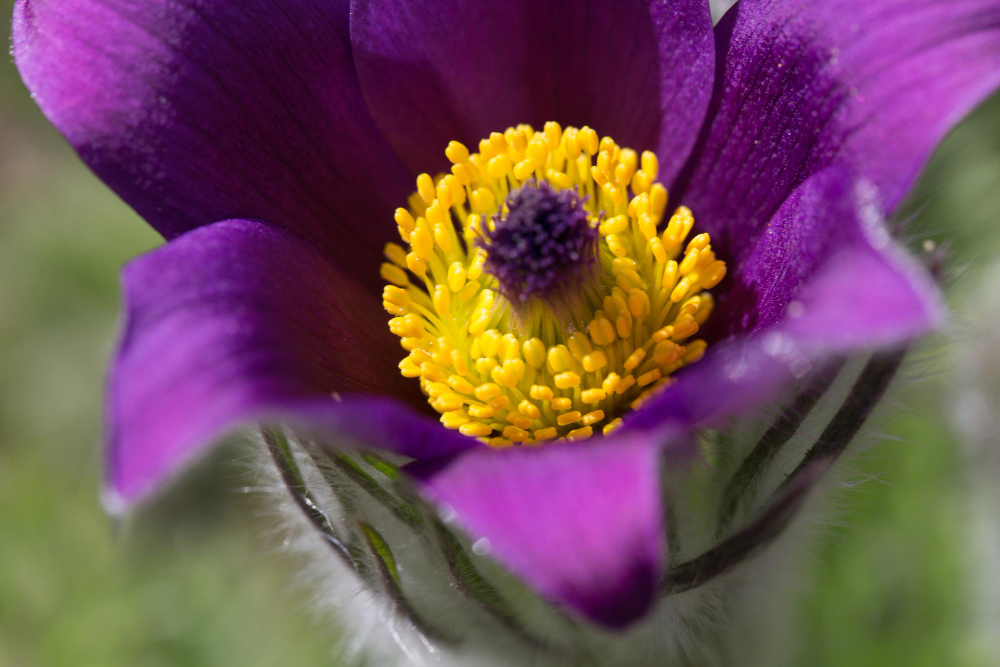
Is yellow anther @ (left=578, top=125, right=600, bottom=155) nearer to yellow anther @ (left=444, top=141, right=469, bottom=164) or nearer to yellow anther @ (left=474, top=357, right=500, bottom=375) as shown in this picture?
yellow anther @ (left=444, top=141, right=469, bottom=164)

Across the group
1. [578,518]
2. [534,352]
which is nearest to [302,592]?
[534,352]

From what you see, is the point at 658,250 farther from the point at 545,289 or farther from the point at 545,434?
the point at 545,434

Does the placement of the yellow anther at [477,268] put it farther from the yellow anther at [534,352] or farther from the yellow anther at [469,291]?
the yellow anther at [534,352]

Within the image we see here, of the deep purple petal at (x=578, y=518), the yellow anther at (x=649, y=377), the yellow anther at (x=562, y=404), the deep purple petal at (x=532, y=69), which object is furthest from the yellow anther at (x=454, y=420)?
the deep purple petal at (x=532, y=69)

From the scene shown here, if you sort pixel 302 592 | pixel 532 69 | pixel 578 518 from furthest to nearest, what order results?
Answer: pixel 302 592 → pixel 532 69 → pixel 578 518

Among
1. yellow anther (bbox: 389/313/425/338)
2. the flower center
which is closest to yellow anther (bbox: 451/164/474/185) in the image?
the flower center

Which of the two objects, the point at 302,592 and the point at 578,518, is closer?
the point at 578,518

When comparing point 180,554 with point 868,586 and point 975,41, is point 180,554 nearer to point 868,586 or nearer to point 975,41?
point 868,586
